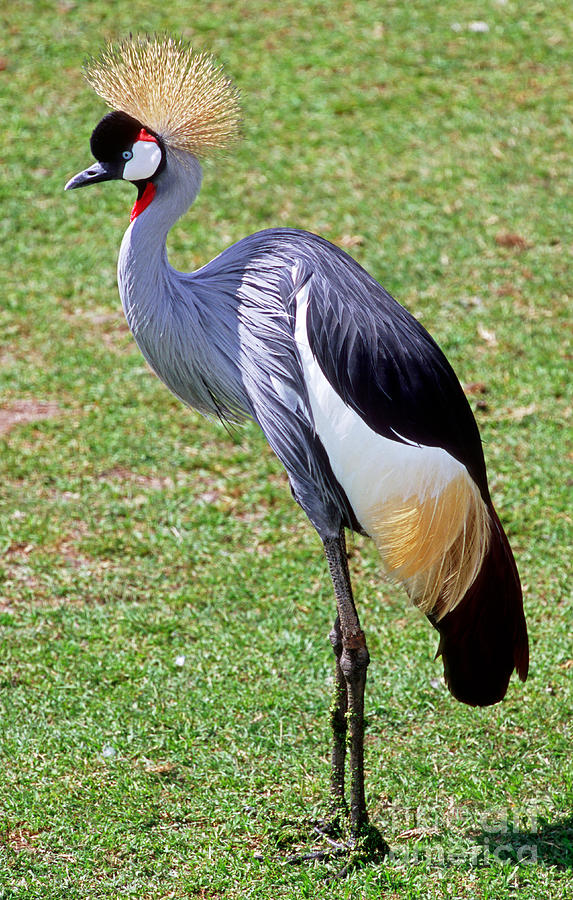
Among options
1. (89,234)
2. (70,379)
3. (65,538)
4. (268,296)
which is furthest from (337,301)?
(89,234)

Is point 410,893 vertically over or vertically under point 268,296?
under

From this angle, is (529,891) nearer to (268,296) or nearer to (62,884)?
(62,884)

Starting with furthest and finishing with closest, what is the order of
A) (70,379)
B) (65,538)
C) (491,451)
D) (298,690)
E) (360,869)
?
(70,379) < (491,451) < (65,538) < (298,690) < (360,869)

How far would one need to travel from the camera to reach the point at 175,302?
3154 millimetres

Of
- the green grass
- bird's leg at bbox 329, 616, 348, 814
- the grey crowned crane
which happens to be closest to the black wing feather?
the grey crowned crane

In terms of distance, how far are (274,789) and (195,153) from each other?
6.90ft

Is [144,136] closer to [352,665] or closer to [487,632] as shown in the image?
[352,665]

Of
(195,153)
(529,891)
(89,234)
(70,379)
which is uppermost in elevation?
(195,153)

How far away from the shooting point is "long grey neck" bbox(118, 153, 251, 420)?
3141 millimetres

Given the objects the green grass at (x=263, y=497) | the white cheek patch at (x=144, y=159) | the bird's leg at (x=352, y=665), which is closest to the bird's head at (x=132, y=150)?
the white cheek patch at (x=144, y=159)

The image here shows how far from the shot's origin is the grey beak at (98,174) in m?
3.22

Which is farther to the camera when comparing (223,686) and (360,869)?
(223,686)

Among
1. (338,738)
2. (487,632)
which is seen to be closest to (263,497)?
(338,738)

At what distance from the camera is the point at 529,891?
3164 mm
